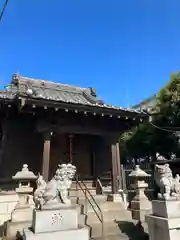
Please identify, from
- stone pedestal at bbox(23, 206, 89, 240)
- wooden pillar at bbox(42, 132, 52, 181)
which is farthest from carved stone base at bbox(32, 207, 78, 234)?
wooden pillar at bbox(42, 132, 52, 181)

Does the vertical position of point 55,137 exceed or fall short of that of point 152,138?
it falls short

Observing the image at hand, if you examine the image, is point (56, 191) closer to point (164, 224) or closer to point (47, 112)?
point (164, 224)

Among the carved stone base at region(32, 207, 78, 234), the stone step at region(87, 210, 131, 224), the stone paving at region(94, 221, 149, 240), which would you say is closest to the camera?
the carved stone base at region(32, 207, 78, 234)

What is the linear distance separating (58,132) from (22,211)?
3042 millimetres

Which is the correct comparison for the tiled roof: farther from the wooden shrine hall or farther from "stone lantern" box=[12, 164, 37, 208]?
"stone lantern" box=[12, 164, 37, 208]

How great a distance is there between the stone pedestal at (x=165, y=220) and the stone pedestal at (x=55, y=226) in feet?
5.73

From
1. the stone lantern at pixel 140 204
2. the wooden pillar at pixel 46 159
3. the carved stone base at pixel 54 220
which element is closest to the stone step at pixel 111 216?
the stone lantern at pixel 140 204

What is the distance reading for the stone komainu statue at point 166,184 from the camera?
187 inches

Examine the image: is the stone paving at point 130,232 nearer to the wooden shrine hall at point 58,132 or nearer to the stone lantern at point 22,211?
the wooden shrine hall at point 58,132

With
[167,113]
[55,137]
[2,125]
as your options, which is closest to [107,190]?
→ [55,137]

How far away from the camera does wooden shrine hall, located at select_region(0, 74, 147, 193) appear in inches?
279

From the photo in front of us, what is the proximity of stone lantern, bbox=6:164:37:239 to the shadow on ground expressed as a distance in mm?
2600

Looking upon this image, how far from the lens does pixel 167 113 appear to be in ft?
44.6

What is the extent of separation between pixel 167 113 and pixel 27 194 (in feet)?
34.7
